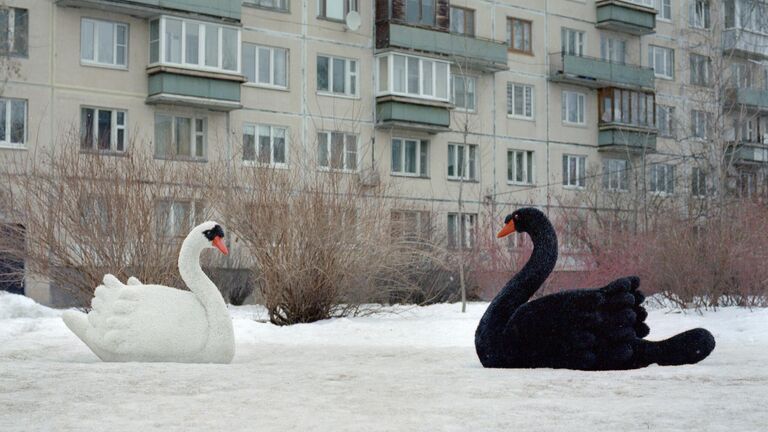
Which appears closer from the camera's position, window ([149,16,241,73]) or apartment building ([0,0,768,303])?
apartment building ([0,0,768,303])

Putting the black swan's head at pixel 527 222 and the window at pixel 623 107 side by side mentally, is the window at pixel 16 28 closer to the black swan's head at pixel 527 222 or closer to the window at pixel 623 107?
the black swan's head at pixel 527 222

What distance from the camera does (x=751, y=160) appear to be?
172 ft

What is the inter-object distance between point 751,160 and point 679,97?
477 cm

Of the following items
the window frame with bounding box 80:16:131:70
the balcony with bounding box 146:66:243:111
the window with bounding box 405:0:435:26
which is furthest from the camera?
the window with bounding box 405:0:435:26

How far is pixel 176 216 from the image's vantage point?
20.5 meters

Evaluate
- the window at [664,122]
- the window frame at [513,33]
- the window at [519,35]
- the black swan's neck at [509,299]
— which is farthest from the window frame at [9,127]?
the window at [664,122]

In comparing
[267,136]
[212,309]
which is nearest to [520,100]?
[267,136]

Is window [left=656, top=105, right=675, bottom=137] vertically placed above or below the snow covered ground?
above

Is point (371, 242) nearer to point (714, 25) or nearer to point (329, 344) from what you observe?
point (329, 344)

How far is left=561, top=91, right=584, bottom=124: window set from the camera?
46.4m

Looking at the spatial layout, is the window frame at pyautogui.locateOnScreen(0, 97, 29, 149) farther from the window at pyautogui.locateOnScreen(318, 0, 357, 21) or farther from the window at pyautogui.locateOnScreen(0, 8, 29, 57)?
the window at pyautogui.locateOnScreen(318, 0, 357, 21)

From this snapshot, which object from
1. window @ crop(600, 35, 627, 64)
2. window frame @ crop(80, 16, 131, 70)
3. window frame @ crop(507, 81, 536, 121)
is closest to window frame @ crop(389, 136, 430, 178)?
window frame @ crop(507, 81, 536, 121)

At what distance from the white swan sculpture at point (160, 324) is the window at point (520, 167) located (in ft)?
106

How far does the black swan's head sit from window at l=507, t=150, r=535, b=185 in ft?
104
